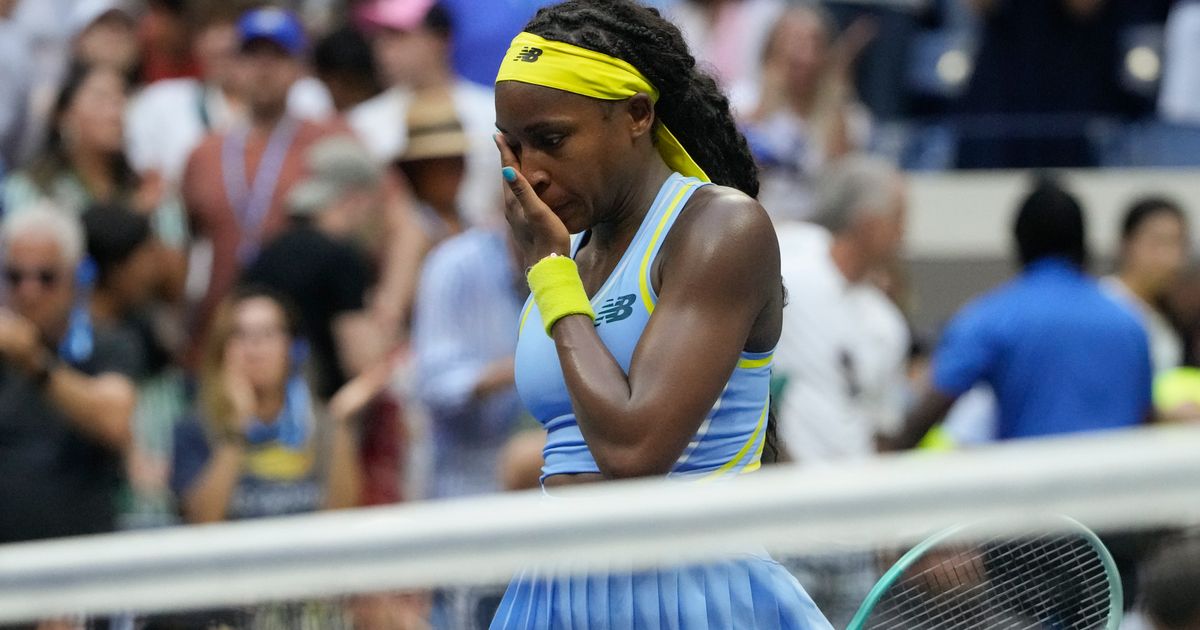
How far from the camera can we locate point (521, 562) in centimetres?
209

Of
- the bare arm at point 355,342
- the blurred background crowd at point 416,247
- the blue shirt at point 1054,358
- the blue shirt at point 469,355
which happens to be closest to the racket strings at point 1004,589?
the blurred background crowd at point 416,247

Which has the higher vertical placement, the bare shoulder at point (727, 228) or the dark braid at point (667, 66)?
the dark braid at point (667, 66)

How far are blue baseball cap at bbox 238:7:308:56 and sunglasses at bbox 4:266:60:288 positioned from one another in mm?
1905

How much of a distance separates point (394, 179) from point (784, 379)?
2.33 meters

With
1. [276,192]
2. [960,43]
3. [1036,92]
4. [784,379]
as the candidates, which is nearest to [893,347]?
[784,379]

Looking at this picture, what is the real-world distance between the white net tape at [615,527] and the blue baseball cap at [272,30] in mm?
5379

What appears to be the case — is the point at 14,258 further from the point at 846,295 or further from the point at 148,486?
the point at 846,295

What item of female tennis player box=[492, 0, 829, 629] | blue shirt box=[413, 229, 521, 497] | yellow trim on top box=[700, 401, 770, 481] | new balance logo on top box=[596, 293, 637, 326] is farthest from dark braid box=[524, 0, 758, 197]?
blue shirt box=[413, 229, 521, 497]

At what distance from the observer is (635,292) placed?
302cm

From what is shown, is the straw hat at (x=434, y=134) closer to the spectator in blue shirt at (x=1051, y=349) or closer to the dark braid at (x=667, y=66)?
the spectator in blue shirt at (x=1051, y=349)

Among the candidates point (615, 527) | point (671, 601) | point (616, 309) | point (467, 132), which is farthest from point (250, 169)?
point (615, 527)

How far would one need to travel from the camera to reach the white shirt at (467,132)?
7.46m

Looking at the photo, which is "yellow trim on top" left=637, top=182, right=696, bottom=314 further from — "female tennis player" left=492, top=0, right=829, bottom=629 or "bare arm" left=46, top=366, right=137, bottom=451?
"bare arm" left=46, top=366, right=137, bottom=451

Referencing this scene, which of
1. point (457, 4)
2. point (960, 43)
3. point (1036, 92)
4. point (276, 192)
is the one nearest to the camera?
point (276, 192)
